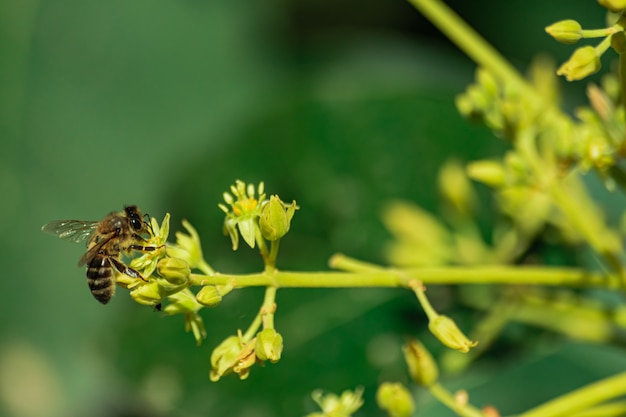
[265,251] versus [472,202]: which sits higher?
[265,251]

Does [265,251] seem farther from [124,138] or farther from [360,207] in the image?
[124,138]

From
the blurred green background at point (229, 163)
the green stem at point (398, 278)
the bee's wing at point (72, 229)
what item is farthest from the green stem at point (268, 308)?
the blurred green background at point (229, 163)

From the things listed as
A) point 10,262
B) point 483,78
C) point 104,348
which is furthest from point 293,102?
point 10,262

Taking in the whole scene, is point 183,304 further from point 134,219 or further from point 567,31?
point 567,31

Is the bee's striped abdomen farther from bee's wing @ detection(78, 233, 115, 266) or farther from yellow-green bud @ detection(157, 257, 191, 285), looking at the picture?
yellow-green bud @ detection(157, 257, 191, 285)

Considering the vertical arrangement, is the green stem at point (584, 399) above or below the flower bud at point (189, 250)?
below

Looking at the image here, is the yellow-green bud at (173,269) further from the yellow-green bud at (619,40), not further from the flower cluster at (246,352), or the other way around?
the yellow-green bud at (619,40)

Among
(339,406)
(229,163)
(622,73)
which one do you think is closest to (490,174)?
(622,73)

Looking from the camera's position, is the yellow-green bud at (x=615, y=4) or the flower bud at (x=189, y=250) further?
the flower bud at (x=189, y=250)
